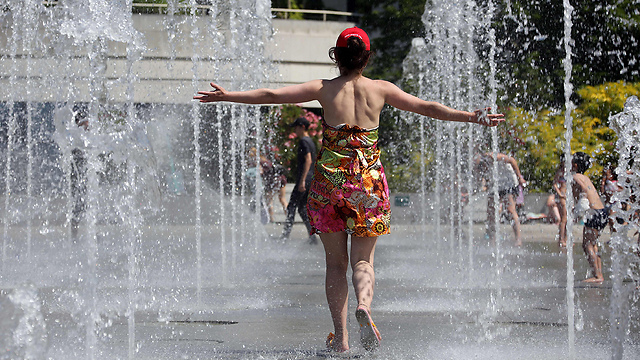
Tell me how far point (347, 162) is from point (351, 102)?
0.30 metres

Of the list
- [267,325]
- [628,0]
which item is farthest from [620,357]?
[628,0]

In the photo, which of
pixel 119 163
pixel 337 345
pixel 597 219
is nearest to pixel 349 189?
pixel 337 345

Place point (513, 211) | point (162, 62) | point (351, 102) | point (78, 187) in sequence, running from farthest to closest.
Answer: point (162, 62)
point (78, 187)
point (513, 211)
point (351, 102)

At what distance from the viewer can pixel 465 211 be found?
48.5 feet

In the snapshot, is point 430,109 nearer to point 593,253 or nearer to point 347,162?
point 347,162

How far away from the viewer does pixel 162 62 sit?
21812mm

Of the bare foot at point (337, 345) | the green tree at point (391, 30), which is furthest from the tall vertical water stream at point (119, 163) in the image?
the green tree at point (391, 30)

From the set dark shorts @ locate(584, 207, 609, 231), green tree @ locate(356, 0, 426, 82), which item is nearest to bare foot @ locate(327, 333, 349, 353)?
dark shorts @ locate(584, 207, 609, 231)

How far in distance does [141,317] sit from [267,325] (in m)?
0.87

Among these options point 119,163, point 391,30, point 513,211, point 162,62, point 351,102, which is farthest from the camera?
point 391,30

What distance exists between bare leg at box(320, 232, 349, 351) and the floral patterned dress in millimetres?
68

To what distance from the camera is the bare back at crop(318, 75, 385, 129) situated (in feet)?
12.8

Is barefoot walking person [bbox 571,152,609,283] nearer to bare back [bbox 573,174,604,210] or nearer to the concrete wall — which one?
bare back [bbox 573,174,604,210]

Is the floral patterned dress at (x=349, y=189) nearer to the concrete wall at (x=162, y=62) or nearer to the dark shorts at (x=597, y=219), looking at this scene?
the dark shorts at (x=597, y=219)
